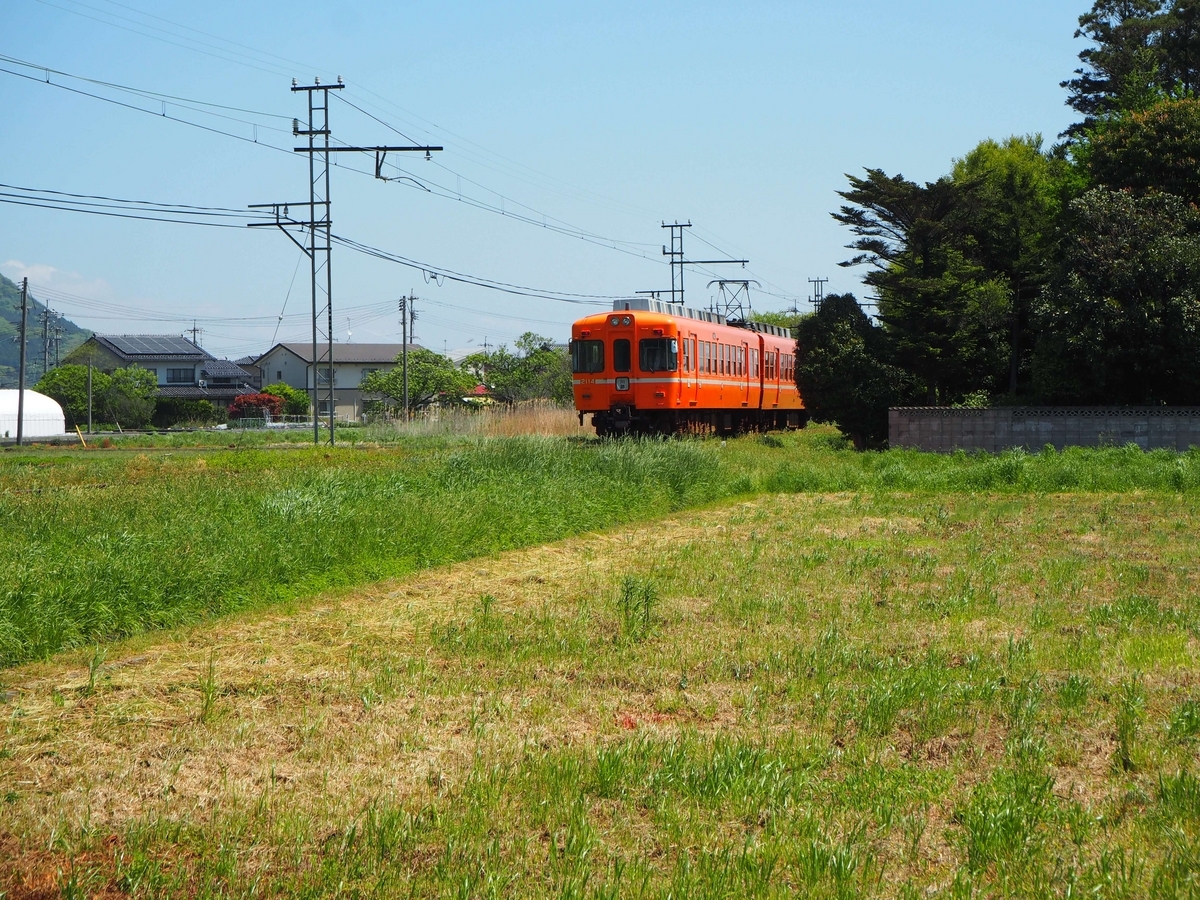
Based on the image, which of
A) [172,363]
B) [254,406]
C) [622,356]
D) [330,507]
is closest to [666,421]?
[622,356]

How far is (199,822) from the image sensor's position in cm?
419

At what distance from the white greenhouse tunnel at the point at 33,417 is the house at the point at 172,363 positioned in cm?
2393

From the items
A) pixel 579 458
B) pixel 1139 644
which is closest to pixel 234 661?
pixel 1139 644

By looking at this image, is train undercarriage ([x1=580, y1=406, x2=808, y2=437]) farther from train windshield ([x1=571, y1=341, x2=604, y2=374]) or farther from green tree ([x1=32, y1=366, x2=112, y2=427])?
green tree ([x1=32, y1=366, x2=112, y2=427])

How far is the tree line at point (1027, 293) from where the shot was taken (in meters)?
21.9

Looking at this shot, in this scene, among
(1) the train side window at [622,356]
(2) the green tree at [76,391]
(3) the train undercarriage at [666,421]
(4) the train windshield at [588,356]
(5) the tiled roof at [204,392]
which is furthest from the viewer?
(5) the tiled roof at [204,392]

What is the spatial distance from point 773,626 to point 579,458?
30.9ft

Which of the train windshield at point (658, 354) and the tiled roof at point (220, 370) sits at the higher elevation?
the tiled roof at point (220, 370)

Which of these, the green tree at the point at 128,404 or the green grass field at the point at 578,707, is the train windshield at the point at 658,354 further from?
the green tree at the point at 128,404

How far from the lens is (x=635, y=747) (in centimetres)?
491

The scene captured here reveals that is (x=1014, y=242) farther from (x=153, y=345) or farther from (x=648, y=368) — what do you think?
(x=153, y=345)

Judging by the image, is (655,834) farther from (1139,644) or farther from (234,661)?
(1139,644)

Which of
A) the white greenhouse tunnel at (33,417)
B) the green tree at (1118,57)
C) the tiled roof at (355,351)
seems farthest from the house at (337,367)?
the green tree at (1118,57)

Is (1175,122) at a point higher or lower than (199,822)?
higher
